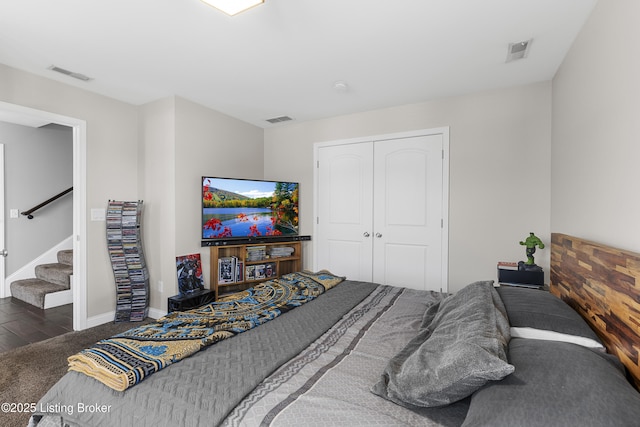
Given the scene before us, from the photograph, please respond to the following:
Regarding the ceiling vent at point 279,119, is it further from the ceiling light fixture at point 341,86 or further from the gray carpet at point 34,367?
the gray carpet at point 34,367

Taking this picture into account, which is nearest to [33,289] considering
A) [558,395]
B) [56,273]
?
[56,273]

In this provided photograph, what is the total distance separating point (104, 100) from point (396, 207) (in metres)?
3.48

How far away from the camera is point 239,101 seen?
3.41 meters

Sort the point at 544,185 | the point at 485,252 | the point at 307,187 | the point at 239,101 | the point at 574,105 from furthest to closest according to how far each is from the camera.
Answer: the point at 307,187 → the point at 239,101 → the point at 485,252 → the point at 544,185 → the point at 574,105

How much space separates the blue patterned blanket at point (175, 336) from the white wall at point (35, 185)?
409cm

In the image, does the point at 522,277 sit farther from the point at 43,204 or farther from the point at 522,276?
the point at 43,204

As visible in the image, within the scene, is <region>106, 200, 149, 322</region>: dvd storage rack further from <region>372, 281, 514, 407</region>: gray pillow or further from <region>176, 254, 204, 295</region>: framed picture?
<region>372, 281, 514, 407</region>: gray pillow

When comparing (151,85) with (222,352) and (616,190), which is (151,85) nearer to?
(222,352)

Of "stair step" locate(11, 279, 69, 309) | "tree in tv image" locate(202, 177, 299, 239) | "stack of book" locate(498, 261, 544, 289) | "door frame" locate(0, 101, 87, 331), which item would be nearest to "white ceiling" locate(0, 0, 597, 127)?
"door frame" locate(0, 101, 87, 331)

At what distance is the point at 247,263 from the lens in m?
3.69

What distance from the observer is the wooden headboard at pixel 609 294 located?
41.4 inches

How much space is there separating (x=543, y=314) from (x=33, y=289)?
5.14 m

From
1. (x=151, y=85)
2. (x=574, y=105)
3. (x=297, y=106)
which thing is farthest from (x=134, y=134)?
(x=574, y=105)

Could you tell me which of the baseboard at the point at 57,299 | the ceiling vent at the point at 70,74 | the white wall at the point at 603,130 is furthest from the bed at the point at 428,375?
the baseboard at the point at 57,299
